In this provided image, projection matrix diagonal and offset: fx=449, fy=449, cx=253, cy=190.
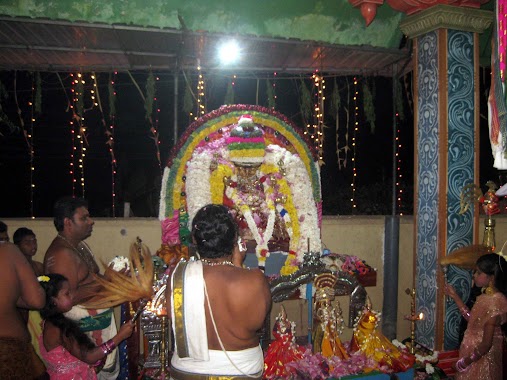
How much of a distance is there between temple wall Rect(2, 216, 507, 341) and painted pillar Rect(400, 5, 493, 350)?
47.5 inches

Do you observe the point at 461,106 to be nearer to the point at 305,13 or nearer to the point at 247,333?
the point at 305,13

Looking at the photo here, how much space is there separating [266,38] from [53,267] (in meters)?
3.68

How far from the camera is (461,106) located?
5.10 meters

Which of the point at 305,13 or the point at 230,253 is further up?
the point at 305,13

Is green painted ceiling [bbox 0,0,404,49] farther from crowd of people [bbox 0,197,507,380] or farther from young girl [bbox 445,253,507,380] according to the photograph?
young girl [bbox 445,253,507,380]

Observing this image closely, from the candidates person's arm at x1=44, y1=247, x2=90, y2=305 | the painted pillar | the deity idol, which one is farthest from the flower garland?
the painted pillar

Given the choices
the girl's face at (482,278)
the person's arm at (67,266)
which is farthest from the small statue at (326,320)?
the person's arm at (67,266)

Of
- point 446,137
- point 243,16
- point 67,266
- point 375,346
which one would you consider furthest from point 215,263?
point 243,16

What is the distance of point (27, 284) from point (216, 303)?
1357 millimetres

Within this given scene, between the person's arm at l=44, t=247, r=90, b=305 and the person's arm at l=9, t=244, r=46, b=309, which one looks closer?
the person's arm at l=9, t=244, r=46, b=309

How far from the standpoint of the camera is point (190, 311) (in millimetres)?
2537

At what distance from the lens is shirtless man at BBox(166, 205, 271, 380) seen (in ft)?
8.30

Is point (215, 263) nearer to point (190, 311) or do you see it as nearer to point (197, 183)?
point (190, 311)

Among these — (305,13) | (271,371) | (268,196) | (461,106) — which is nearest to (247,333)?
(271,371)
